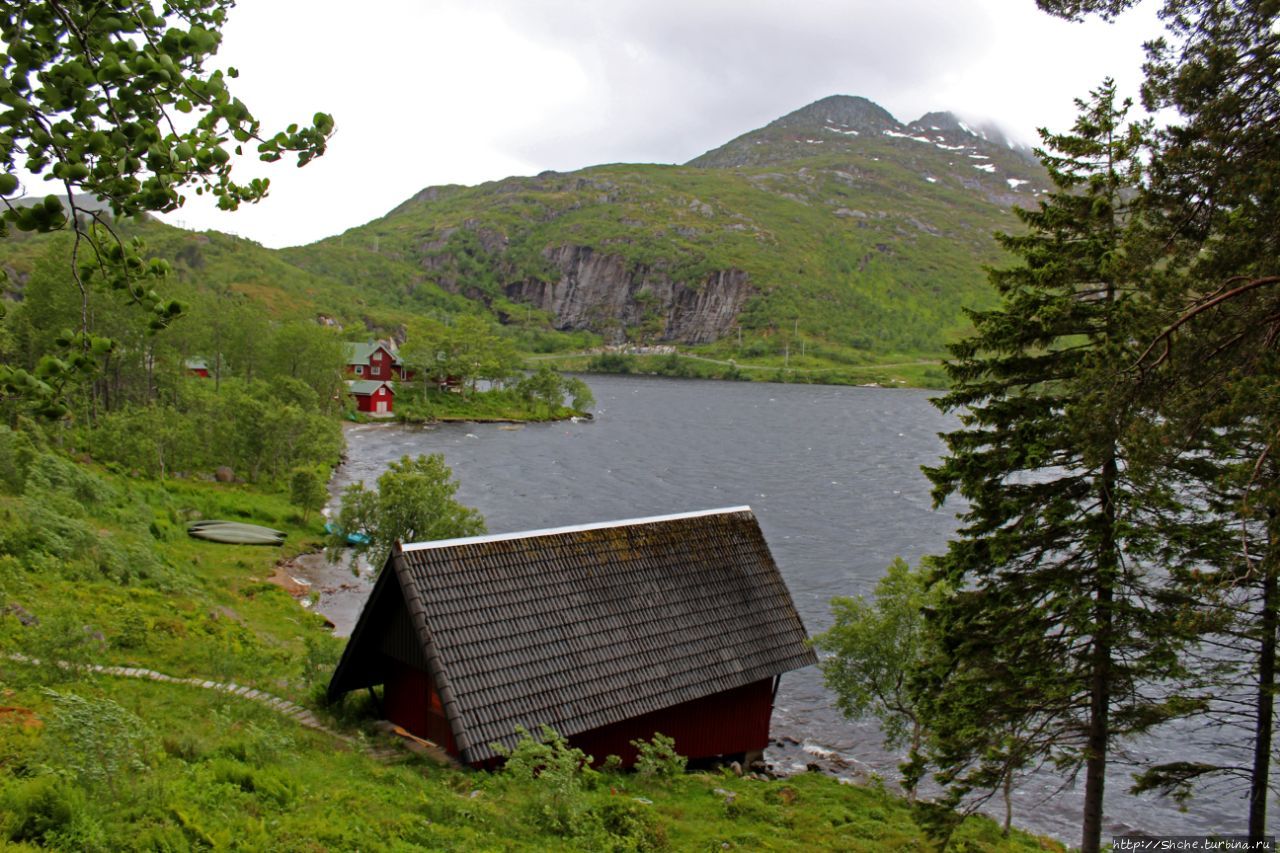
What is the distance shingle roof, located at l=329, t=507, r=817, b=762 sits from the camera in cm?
1508

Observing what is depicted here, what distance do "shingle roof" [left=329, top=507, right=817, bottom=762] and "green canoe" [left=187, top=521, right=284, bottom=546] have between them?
21.8 metres

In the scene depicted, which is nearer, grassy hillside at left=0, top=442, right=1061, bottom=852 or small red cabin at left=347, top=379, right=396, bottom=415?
grassy hillside at left=0, top=442, right=1061, bottom=852

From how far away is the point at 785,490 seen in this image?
192ft

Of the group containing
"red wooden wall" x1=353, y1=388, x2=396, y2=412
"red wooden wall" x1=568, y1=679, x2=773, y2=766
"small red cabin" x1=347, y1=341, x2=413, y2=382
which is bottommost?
"red wooden wall" x1=568, y1=679, x2=773, y2=766

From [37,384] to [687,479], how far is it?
190 ft

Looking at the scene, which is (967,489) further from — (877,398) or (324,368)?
(877,398)

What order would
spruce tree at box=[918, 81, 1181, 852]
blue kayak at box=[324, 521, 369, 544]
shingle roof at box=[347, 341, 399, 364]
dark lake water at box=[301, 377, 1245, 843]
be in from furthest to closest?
shingle roof at box=[347, 341, 399, 364], blue kayak at box=[324, 521, 369, 544], dark lake water at box=[301, 377, 1245, 843], spruce tree at box=[918, 81, 1181, 852]

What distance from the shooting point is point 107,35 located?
12.4ft

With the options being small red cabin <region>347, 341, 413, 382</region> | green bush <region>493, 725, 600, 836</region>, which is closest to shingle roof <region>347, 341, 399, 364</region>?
small red cabin <region>347, 341, 413, 382</region>

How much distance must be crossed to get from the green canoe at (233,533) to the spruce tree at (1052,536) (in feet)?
99.9

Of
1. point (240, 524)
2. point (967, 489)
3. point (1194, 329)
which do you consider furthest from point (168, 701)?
point (240, 524)

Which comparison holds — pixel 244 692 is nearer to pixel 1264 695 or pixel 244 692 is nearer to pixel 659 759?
pixel 659 759

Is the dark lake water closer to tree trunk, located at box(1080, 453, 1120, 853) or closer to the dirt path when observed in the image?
tree trunk, located at box(1080, 453, 1120, 853)

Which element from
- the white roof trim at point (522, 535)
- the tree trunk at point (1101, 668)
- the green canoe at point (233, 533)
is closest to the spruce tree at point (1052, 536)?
the tree trunk at point (1101, 668)
